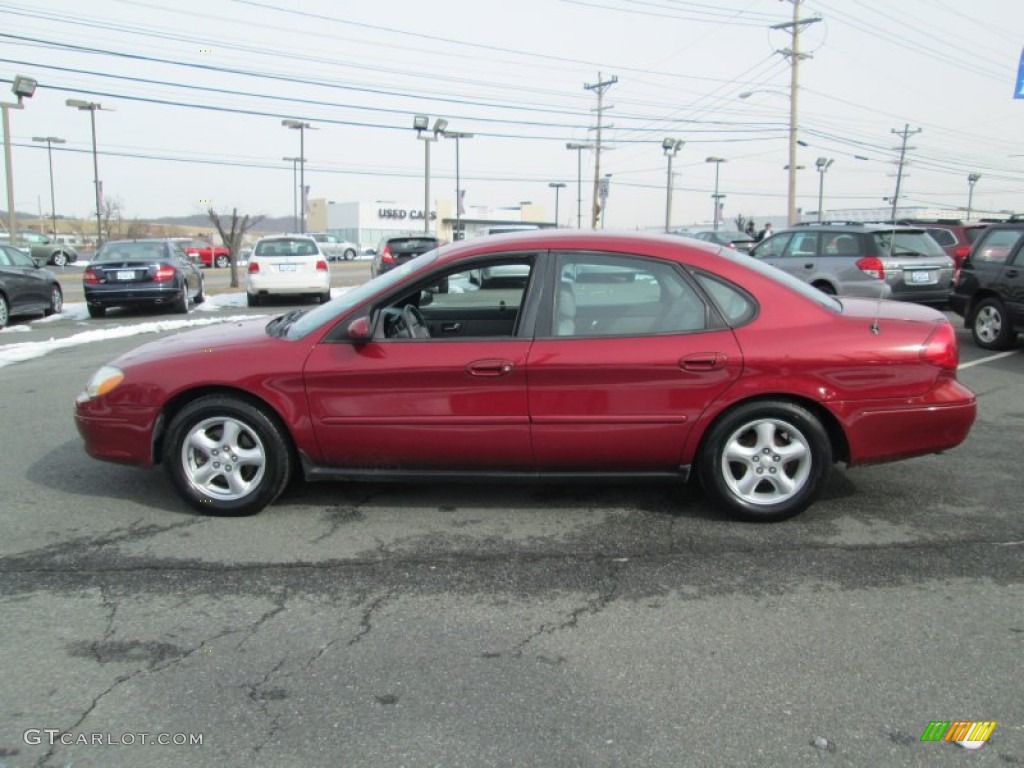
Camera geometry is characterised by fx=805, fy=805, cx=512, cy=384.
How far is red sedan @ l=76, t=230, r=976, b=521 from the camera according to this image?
4.18 meters

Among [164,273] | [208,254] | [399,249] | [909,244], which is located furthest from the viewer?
[208,254]

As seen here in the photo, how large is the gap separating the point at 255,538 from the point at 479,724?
1995 millimetres

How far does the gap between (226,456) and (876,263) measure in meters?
9.94

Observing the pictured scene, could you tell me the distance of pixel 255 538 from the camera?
418 centimetres

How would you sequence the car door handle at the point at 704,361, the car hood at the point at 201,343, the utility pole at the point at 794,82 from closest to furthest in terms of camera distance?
the car door handle at the point at 704,361 → the car hood at the point at 201,343 → the utility pole at the point at 794,82

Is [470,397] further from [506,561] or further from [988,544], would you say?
[988,544]

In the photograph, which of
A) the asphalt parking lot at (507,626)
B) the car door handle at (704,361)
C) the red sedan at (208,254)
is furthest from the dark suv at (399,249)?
the red sedan at (208,254)

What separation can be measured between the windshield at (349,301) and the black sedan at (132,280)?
11787 millimetres

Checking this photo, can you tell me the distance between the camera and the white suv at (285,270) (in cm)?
1692

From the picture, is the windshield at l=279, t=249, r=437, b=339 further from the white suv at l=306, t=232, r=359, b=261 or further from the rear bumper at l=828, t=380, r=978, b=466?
the white suv at l=306, t=232, r=359, b=261

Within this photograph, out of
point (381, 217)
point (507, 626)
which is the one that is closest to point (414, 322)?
point (507, 626)

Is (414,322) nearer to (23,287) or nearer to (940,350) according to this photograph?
(940,350)

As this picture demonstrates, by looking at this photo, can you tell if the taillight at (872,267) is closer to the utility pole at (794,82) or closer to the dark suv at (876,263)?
the dark suv at (876,263)

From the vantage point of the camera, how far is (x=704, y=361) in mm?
4148
